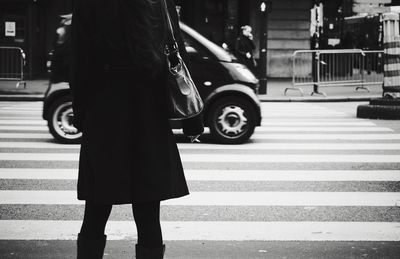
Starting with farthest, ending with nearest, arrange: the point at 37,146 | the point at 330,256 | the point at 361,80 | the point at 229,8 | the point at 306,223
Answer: the point at 229,8 → the point at 361,80 → the point at 37,146 → the point at 306,223 → the point at 330,256

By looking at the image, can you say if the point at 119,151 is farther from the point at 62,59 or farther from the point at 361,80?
Answer: the point at 361,80

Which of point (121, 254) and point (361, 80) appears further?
point (361, 80)

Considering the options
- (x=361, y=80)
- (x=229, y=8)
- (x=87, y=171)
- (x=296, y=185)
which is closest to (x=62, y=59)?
(x=296, y=185)

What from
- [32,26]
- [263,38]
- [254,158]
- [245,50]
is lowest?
[254,158]

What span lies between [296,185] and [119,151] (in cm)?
387

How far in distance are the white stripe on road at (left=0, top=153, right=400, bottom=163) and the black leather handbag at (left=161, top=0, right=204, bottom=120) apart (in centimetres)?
487

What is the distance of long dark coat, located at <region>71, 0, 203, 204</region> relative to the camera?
2.90 m

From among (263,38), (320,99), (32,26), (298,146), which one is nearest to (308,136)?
(298,146)

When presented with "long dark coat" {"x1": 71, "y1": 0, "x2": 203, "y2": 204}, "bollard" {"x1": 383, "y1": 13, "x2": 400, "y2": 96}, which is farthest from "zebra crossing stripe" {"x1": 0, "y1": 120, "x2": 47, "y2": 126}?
"long dark coat" {"x1": 71, "y1": 0, "x2": 203, "y2": 204}

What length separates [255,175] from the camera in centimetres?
Answer: 706

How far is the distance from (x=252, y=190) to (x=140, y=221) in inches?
134

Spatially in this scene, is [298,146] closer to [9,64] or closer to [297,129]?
[297,129]

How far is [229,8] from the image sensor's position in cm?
2630

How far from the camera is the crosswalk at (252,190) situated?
16.1 ft
